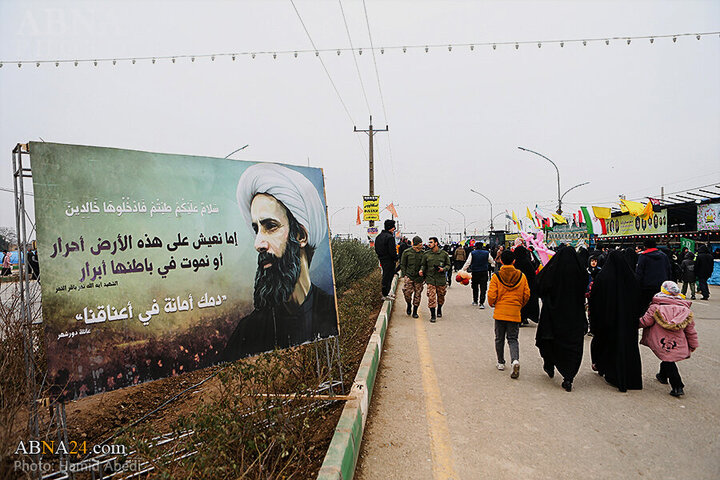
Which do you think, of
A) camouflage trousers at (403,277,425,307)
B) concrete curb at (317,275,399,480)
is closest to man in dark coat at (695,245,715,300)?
camouflage trousers at (403,277,425,307)

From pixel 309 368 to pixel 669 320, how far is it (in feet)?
13.3

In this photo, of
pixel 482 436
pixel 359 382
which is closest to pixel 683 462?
pixel 482 436

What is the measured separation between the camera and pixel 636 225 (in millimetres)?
26094

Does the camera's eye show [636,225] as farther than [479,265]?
Yes

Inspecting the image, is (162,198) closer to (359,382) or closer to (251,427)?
(251,427)

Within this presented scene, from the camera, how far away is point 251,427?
3285 mm

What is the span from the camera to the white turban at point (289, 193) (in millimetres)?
3963

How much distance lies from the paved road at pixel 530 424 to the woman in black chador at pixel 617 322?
217 mm

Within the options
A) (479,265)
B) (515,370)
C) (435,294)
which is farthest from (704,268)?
(515,370)

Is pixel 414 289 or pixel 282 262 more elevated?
pixel 282 262

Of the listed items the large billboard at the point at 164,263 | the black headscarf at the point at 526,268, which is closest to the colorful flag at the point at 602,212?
the black headscarf at the point at 526,268

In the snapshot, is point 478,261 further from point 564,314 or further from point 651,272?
point 564,314

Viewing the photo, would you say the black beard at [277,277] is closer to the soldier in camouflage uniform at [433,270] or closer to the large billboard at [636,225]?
the soldier in camouflage uniform at [433,270]

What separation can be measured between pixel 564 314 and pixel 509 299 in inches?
28.6
